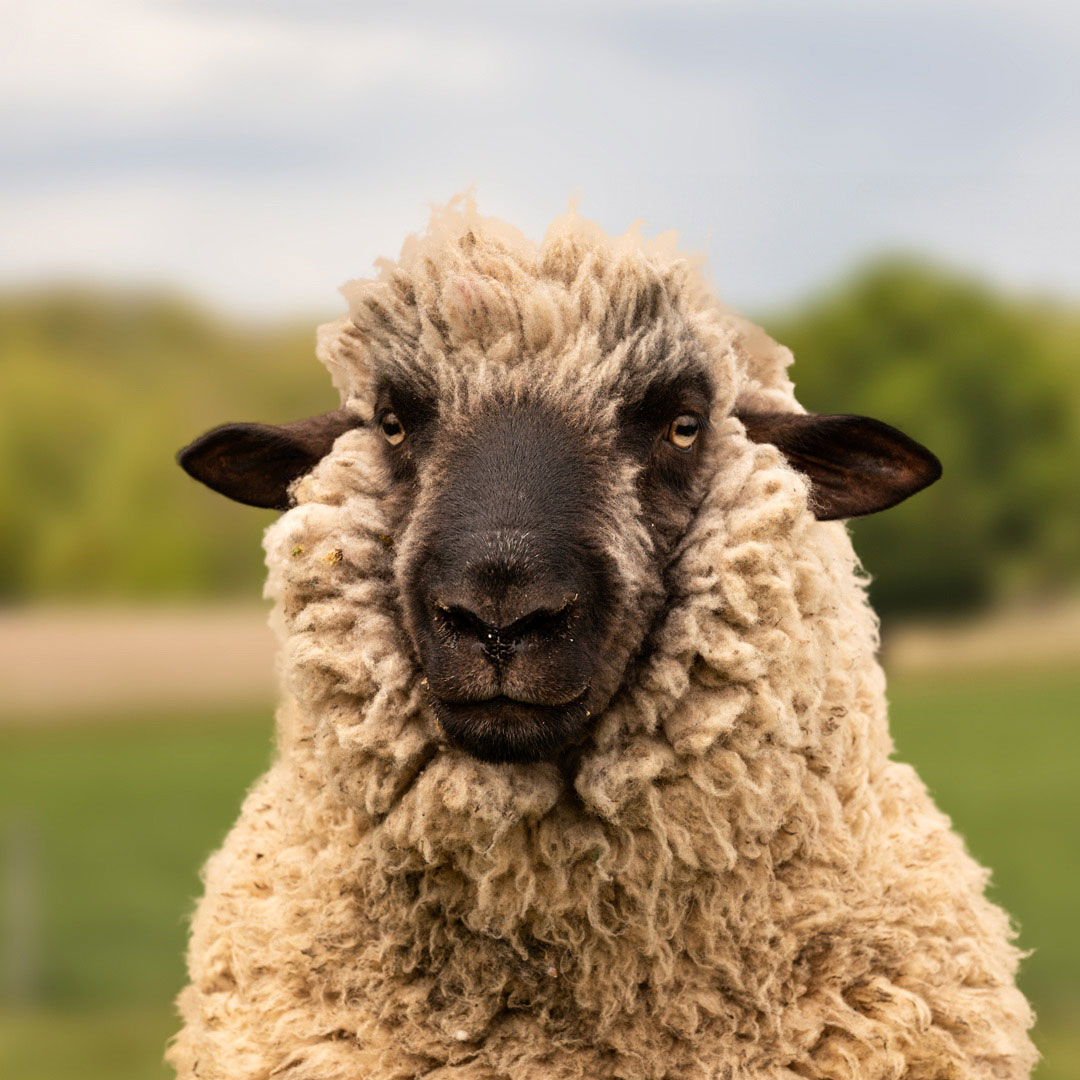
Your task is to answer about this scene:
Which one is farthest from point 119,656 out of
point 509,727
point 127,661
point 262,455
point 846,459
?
point 509,727

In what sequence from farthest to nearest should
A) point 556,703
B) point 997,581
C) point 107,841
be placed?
1. point 997,581
2. point 107,841
3. point 556,703

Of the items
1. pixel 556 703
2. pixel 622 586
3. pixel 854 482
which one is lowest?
pixel 556 703

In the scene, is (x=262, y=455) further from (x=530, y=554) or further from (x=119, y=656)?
(x=119, y=656)

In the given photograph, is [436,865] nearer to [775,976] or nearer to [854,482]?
[775,976]

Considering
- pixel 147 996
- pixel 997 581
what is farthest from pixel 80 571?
pixel 997 581

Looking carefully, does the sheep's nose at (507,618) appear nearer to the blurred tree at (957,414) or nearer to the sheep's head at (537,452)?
the sheep's head at (537,452)

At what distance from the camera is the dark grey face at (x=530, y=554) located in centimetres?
273

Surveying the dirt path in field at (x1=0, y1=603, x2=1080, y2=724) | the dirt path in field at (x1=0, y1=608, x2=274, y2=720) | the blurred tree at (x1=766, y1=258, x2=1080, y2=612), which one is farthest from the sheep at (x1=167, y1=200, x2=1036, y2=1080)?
the blurred tree at (x1=766, y1=258, x2=1080, y2=612)

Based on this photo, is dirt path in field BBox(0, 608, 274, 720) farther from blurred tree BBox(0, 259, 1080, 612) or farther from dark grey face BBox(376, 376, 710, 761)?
dark grey face BBox(376, 376, 710, 761)

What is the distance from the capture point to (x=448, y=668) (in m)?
2.77

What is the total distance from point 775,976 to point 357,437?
1.61 m

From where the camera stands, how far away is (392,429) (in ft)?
10.7

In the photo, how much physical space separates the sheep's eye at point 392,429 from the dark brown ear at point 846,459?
33.2 inches

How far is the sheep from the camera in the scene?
9.86 ft
